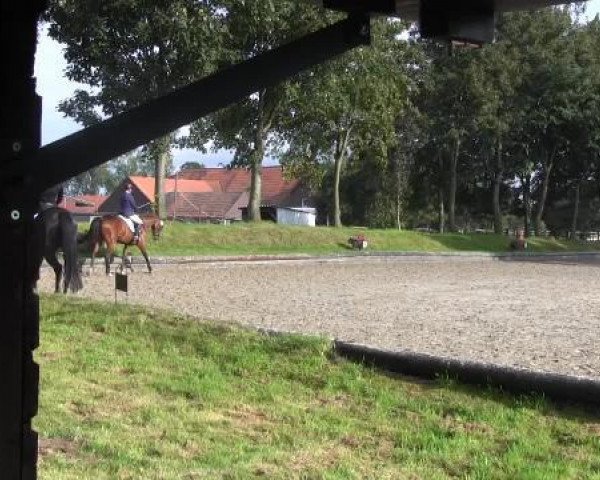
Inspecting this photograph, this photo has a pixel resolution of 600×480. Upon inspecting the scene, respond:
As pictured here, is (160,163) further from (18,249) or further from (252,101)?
(18,249)

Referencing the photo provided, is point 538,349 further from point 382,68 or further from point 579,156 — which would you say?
point 579,156

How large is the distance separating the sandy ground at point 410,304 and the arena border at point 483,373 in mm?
600

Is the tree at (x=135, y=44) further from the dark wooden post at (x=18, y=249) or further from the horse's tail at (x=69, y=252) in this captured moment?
the dark wooden post at (x=18, y=249)

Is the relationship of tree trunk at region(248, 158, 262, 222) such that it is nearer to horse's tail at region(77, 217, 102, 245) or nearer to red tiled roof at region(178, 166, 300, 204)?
horse's tail at region(77, 217, 102, 245)

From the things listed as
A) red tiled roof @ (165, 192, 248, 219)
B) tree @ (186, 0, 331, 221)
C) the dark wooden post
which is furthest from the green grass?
red tiled roof @ (165, 192, 248, 219)

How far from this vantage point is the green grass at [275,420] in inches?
169

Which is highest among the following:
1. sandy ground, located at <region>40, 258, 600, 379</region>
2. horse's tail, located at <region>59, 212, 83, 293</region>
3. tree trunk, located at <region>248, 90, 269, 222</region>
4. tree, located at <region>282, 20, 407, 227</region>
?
tree, located at <region>282, 20, 407, 227</region>

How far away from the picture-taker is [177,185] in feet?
279

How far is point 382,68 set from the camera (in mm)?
34438

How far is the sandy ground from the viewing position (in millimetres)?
8398

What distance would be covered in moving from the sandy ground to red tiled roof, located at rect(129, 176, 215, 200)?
59309 mm

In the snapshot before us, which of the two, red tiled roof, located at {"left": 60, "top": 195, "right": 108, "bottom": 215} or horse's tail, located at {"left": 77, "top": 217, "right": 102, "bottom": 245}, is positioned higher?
red tiled roof, located at {"left": 60, "top": 195, "right": 108, "bottom": 215}

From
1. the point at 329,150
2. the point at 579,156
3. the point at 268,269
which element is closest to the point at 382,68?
the point at 329,150

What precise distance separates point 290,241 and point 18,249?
3023cm
